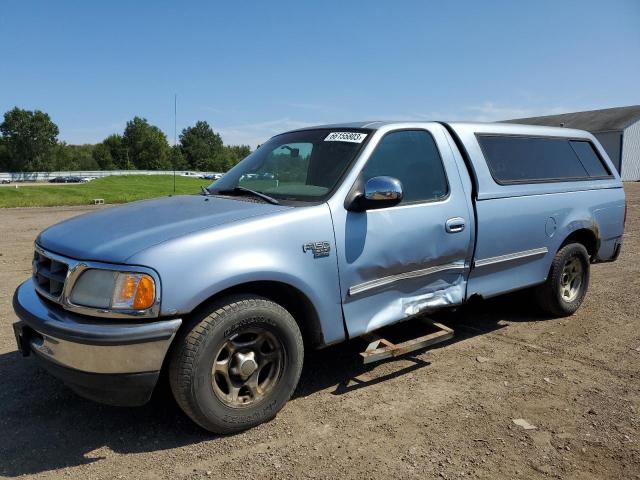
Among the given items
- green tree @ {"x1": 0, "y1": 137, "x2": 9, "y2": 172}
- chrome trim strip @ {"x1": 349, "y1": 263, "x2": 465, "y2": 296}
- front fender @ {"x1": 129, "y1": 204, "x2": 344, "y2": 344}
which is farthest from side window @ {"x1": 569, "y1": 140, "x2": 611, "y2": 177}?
green tree @ {"x1": 0, "y1": 137, "x2": 9, "y2": 172}

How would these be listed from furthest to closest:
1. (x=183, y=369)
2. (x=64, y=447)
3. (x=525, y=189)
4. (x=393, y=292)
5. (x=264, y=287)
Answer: (x=525, y=189) → (x=393, y=292) → (x=264, y=287) → (x=64, y=447) → (x=183, y=369)

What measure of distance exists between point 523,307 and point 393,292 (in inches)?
107

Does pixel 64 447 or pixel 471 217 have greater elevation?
pixel 471 217

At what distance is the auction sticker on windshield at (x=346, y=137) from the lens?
3.92 metres

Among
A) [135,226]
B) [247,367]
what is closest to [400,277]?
[247,367]

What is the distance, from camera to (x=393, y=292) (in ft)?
12.5

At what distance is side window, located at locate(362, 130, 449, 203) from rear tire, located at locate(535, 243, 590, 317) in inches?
72.9

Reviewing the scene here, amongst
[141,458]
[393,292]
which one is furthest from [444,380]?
[141,458]

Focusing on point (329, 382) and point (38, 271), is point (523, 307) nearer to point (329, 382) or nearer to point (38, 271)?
point (329, 382)

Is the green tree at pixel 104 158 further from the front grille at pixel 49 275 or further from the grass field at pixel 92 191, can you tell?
the front grille at pixel 49 275

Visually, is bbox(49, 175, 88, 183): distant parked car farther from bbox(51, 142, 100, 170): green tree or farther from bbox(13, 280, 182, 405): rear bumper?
bbox(13, 280, 182, 405): rear bumper

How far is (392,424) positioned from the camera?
332 cm

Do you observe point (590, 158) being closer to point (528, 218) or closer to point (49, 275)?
point (528, 218)

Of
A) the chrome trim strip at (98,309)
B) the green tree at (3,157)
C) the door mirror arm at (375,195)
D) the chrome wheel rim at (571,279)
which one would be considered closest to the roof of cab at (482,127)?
the door mirror arm at (375,195)
